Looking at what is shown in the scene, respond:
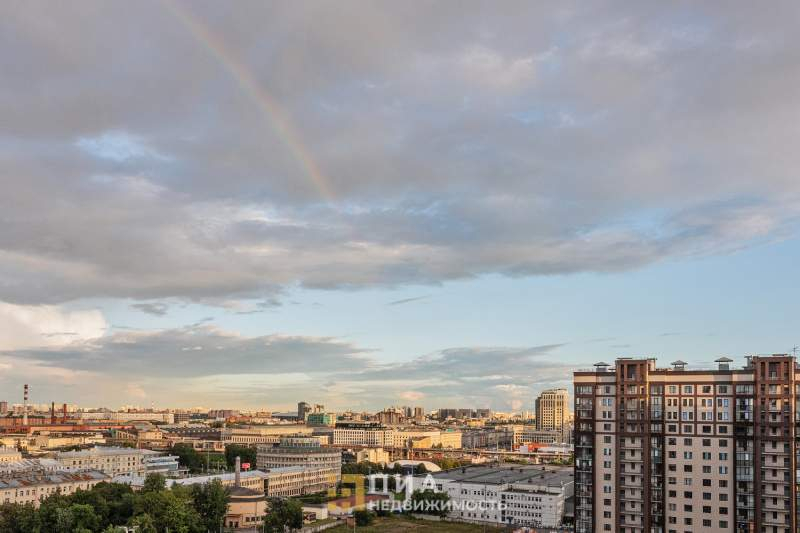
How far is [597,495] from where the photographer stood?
153ft

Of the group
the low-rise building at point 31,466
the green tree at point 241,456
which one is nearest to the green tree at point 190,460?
the green tree at point 241,456

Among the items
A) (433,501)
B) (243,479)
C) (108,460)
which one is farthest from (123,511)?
(108,460)

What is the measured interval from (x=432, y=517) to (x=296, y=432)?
371ft

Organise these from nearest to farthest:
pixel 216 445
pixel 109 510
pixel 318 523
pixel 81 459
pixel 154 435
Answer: pixel 109 510 → pixel 318 523 → pixel 81 459 → pixel 216 445 → pixel 154 435

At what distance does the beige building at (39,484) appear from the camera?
71125 millimetres

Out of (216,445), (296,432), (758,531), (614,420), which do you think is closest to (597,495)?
(614,420)

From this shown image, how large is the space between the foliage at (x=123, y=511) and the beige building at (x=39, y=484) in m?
7.54

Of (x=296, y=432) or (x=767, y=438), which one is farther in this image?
(x=296, y=432)

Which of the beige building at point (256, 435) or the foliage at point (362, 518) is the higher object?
the foliage at point (362, 518)

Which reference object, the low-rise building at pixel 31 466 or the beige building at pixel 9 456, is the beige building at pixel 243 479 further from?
the beige building at pixel 9 456

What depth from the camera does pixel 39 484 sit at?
74.2m

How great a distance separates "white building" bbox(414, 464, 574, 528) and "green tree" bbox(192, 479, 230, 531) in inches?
1007

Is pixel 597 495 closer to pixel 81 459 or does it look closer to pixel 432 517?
pixel 432 517

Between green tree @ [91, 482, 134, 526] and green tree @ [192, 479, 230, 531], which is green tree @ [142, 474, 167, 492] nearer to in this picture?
green tree @ [91, 482, 134, 526]
